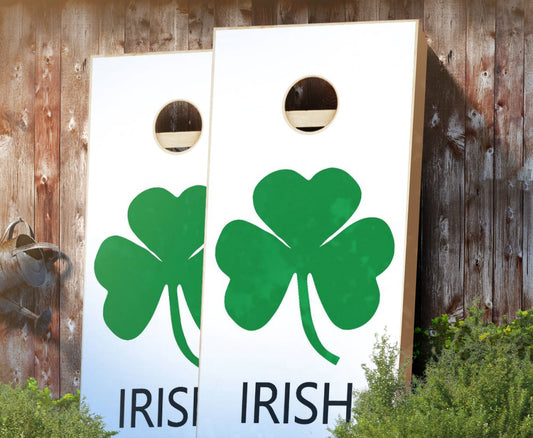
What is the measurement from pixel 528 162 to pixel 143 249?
208cm

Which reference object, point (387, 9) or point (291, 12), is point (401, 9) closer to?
point (387, 9)

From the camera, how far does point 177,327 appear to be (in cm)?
326

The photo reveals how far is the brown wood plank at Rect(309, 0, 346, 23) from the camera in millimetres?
3502

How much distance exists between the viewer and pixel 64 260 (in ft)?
12.6

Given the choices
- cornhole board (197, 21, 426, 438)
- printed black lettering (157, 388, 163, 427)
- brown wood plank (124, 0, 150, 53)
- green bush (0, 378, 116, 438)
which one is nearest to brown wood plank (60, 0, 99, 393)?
brown wood plank (124, 0, 150, 53)

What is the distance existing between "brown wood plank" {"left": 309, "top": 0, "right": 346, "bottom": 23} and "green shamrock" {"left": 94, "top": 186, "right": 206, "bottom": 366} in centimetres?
120

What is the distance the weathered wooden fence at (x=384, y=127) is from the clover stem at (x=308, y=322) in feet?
2.06

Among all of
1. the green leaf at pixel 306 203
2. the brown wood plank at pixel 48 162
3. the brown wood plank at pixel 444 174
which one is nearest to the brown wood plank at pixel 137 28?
the brown wood plank at pixel 48 162

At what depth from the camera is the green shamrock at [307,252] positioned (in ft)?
9.44

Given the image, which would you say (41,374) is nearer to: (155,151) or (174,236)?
(174,236)

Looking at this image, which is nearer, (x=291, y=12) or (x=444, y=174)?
(x=444, y=174)

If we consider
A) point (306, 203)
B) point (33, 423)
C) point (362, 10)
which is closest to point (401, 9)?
point (362, 10)

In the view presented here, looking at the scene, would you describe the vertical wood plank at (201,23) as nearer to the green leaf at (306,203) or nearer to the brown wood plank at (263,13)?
the brown wood plank at (263,13)

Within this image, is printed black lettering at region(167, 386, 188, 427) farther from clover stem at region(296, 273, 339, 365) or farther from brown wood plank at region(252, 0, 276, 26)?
brown wood plank at region(252, 0, 276, 26)
